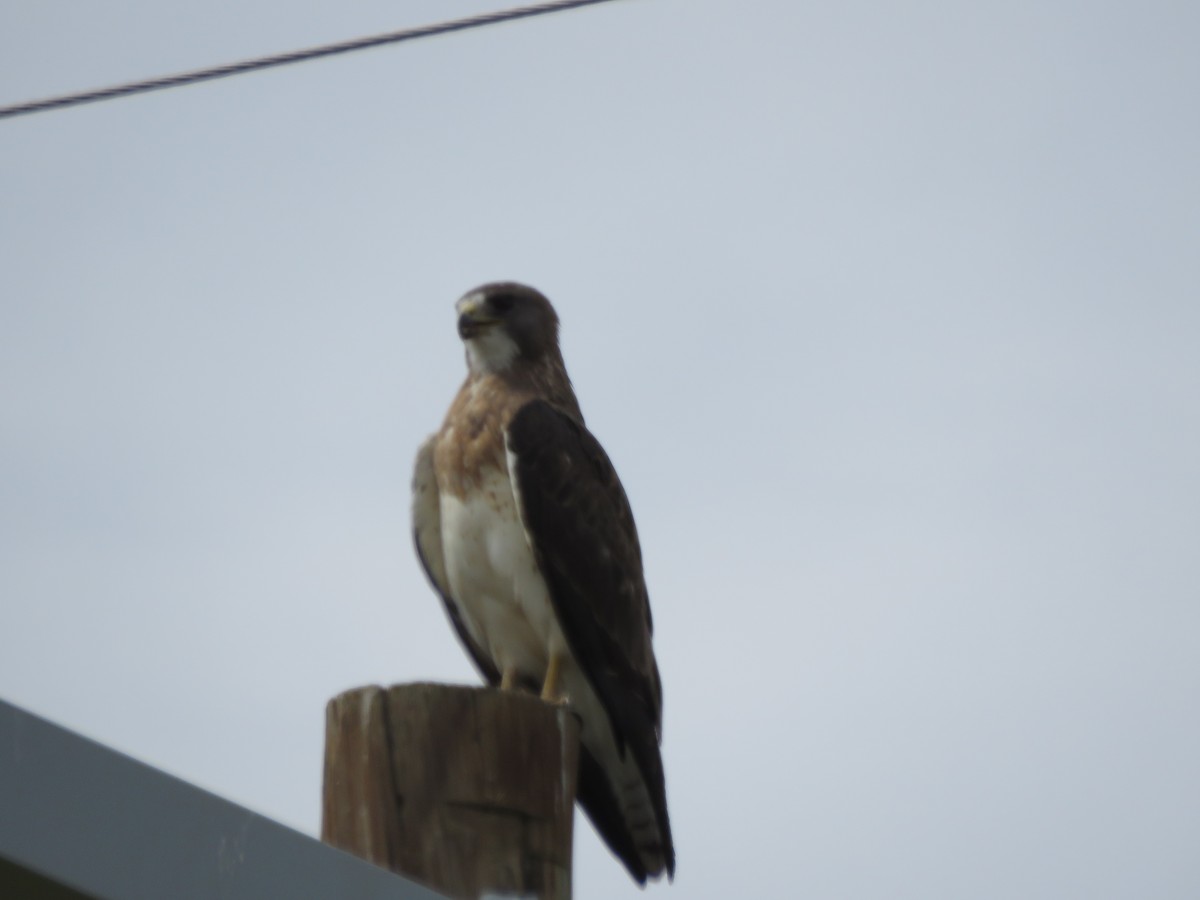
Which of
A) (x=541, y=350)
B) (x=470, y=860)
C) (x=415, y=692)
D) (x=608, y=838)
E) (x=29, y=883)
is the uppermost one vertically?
(x=541, y=350)

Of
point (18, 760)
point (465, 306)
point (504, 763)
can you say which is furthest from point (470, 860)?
point (465, 306)

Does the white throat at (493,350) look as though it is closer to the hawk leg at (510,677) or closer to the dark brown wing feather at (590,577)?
the dark brown wing feather at (590,577)

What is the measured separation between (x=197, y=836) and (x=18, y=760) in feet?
0.94

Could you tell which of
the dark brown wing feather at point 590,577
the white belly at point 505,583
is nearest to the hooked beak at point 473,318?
the dark brown wing feather at point 590,577

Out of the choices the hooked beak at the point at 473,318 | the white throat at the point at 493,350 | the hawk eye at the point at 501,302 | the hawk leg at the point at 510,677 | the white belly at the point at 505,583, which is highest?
the hawk eye at the point at 501,302

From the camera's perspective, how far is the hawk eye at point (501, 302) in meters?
6.62

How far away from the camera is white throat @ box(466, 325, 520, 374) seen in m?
6.52

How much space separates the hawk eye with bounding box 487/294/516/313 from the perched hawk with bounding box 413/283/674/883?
15.6 inches

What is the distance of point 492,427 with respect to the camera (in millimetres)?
6094

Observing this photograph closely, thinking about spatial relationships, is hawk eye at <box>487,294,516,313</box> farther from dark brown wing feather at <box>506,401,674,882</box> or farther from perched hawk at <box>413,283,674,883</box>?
dark brown wing feather at <box>506,401,674,882</box>

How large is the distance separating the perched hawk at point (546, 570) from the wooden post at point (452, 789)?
2247mm

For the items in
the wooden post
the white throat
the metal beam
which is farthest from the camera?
the white throat

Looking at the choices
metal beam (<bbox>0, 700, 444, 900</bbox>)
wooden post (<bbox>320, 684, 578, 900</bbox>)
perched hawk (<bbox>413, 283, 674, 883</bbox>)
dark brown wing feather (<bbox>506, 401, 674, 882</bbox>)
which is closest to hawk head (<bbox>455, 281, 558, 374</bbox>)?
perched hawk (<bbox>413, 283, 674, 883</bbox>)

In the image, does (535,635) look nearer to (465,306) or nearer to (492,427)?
(492,427)
